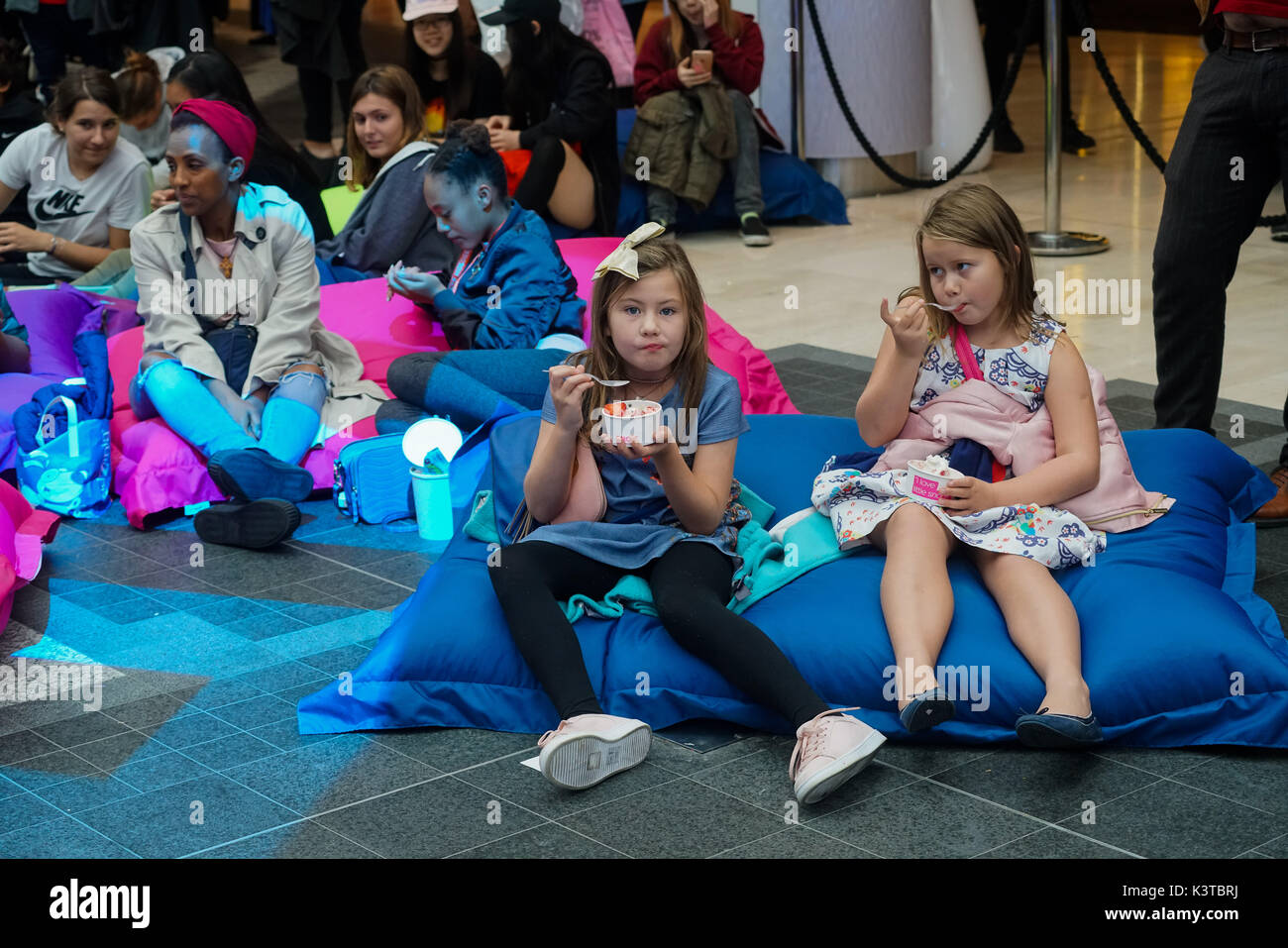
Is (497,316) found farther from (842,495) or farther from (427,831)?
(427,831)

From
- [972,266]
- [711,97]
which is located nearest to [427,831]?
[972,266]

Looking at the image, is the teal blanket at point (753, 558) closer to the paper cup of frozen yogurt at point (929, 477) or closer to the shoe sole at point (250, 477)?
the paper cup of frozen yogurt at point (929, 477)

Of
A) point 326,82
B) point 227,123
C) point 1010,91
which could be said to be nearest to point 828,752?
point 227,123

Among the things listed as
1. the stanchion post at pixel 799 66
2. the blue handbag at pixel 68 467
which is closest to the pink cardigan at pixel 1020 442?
the blue handbag at pixel 68 467

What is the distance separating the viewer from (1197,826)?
2248mm

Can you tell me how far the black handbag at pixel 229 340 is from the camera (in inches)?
163

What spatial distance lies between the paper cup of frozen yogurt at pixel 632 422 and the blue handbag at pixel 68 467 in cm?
195

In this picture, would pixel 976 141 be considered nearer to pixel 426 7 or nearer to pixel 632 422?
pixel 426 7

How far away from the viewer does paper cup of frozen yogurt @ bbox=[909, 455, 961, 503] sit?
273cm

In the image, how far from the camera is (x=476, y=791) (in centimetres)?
245

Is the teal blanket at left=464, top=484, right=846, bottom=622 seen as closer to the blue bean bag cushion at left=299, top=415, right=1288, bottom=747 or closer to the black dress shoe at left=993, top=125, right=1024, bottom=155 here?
the blue bean bag cushion at left=299, top=415, right=1288, bottom=747

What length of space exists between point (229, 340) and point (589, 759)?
7.17 feet

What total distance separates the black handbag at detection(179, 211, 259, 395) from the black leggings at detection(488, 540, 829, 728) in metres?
1.68

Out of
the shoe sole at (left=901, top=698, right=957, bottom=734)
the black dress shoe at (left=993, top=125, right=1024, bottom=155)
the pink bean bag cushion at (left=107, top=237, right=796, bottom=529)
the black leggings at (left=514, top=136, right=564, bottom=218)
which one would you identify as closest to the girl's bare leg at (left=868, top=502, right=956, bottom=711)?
the shoe sole at (left=901, top=698, right=957, bottom=734)
